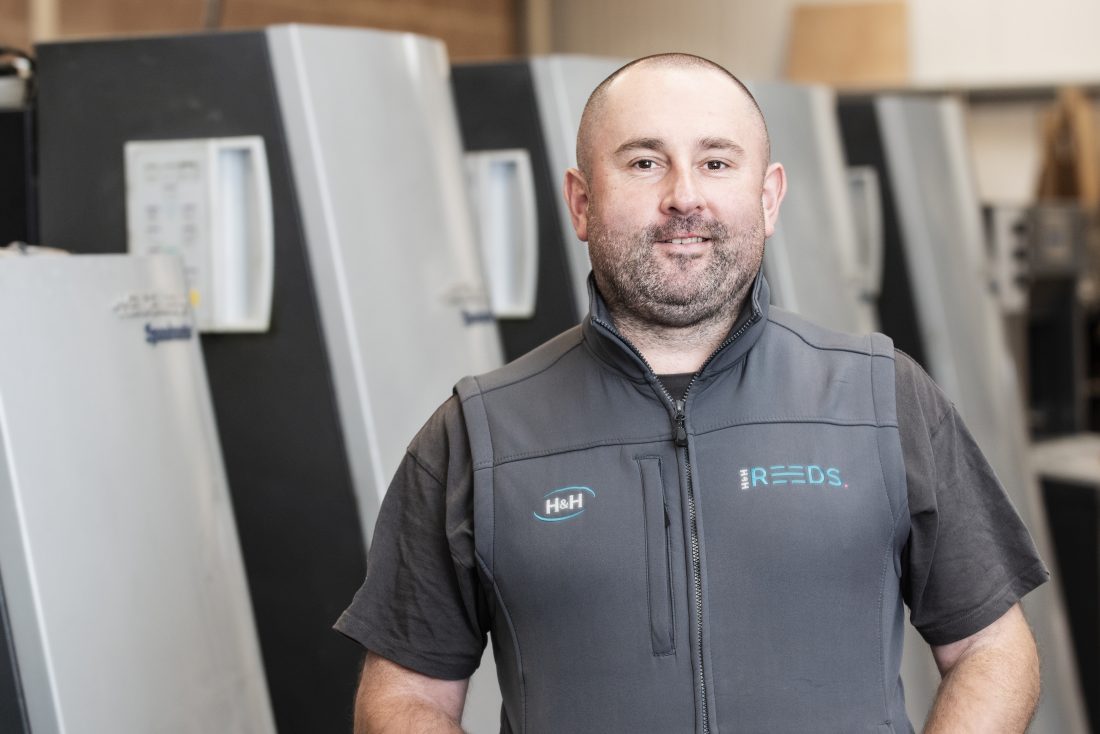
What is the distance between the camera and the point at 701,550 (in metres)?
1.38

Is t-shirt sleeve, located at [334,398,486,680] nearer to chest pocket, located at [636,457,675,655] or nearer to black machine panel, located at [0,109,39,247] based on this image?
chest pocket, located at [636,457,675,655]

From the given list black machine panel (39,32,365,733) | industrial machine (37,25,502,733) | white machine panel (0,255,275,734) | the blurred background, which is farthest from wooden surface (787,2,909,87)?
white machine panel (0,255,275,734)

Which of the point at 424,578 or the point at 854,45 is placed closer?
the point at 424,578

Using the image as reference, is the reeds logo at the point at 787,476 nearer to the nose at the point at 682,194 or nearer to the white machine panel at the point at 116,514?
the nose at the point at 682,194

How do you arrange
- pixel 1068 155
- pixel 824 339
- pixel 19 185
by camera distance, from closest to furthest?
1. pixel 824 339
2. pixel 19 185
3. pixel 1068 155

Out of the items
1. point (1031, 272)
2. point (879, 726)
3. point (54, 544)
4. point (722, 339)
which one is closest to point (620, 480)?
point (722, 339)

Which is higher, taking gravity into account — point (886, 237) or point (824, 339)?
point (886, 237)

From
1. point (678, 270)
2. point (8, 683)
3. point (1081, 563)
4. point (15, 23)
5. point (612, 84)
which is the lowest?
point (1081, 563)

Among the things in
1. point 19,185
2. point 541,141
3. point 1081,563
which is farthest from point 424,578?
point 1081,563

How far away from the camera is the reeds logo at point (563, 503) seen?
1403 mm

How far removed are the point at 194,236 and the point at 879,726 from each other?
1479mm

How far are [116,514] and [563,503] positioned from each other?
702mm

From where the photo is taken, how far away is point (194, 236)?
93.4 inches

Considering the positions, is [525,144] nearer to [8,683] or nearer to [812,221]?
[812,221]
